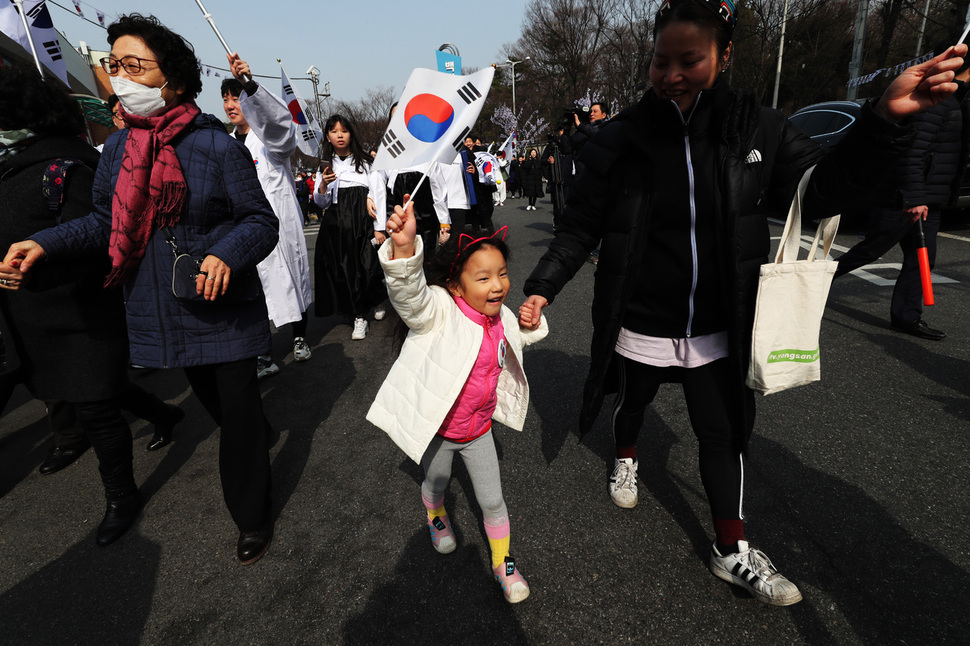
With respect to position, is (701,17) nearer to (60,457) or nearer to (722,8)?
(722,8)

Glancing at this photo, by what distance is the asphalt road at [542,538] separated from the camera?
1.86 metres

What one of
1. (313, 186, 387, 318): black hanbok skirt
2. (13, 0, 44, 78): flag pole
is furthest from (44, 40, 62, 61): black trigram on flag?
(313, 186, 387, 318): black hanbok skirt

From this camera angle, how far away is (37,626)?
199 centimetres

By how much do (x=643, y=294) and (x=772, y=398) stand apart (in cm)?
195

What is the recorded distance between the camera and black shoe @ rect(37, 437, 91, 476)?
3.06 meters

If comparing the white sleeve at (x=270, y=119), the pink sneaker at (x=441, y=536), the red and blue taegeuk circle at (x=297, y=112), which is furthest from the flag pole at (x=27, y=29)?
the pink sneaker at (x=441, y=536)

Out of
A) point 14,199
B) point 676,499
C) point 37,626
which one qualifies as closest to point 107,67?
point 14,199

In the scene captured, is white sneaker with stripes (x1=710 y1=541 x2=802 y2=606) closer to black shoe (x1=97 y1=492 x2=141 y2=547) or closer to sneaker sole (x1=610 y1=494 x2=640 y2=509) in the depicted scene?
sneaker sole (x1=610 y1=494 x2=640 y2=509)

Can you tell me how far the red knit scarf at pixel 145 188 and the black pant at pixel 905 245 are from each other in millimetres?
4970

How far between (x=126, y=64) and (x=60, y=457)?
2505mm

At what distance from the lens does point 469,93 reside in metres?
2.08

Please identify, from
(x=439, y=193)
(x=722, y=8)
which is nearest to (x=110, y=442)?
(x=722, y=8)

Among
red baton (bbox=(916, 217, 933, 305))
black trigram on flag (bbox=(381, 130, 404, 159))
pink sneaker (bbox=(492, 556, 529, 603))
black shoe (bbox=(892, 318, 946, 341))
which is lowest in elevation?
pink sneaker (bbox=(492, 556, 529, 603))

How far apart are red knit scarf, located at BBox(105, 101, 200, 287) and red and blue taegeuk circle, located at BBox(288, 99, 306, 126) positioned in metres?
2.00
